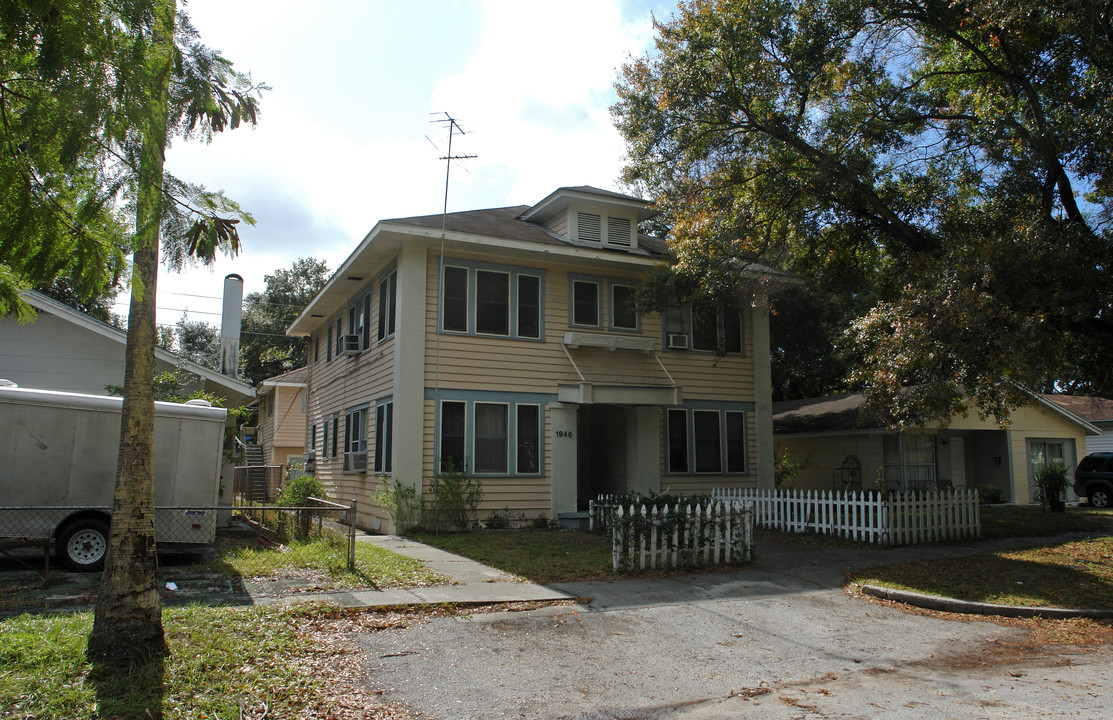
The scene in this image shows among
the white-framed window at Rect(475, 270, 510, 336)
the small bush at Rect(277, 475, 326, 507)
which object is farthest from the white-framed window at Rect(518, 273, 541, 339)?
the small bush at Rect(277, 475, 326, 507)

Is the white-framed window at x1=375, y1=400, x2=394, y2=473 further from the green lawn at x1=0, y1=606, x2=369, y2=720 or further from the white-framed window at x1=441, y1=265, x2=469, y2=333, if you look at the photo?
the green lawn at x1=0, y1=606, x2=369, y2=720

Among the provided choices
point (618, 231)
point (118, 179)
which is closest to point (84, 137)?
point (118, 179)

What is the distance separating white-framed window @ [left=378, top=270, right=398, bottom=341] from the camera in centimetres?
1667

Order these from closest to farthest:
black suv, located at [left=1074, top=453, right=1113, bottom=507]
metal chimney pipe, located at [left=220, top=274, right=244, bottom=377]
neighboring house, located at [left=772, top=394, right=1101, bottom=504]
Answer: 1. metal chimney pipe, located at [left=220, top=274, right=244, bottom=377]
2. neighboring house, located at [left=772, top=394, right=1101, bottom=504]
3. black suv, located at [left=1074, top=453, right=1113, bottom=507]

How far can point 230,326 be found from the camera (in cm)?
2252

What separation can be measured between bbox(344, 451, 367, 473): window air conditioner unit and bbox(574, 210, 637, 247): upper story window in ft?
24.2

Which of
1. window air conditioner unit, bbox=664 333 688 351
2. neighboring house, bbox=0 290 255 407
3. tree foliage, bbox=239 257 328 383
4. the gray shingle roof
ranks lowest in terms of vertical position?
neighboring house, bbox=0 290 255 407

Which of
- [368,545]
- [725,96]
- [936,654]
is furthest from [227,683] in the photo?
[725,96]

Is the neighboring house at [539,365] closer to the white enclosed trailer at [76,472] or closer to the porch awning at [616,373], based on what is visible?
the porch awning at [616,373]

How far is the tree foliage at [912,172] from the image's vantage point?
1140 centimetres

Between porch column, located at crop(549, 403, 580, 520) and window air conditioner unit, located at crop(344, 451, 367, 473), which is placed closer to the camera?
porch column, located at crop(549, 403, 580, 520)

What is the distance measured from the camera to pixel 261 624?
22.6 feet

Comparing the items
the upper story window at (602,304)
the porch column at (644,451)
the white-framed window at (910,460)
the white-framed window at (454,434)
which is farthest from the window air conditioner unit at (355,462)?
the white-framed window at (910,460)

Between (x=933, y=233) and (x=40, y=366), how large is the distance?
61.8 ft
